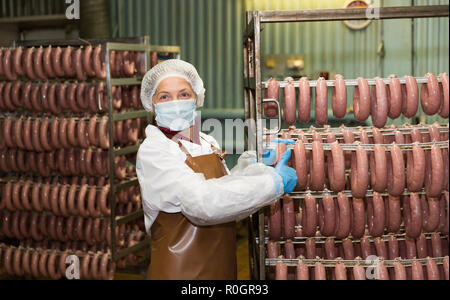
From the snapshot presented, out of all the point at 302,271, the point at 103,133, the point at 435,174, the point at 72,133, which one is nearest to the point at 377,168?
the point at 435,174

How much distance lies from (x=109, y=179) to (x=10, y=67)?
4.96 feet

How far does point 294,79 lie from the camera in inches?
128

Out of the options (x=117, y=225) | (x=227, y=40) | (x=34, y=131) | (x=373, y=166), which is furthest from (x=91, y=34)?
(x=373, y=166)

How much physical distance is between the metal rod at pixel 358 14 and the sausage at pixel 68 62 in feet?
9.22

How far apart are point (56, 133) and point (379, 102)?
332 centimetres

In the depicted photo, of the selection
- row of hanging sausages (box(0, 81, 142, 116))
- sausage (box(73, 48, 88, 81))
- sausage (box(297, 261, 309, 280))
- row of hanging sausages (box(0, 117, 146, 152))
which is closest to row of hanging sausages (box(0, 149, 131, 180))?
row of hanging sausages (box(0, 117, 146, 152))

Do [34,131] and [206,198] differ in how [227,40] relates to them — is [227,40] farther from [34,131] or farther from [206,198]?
[206,198]

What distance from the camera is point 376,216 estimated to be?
3174 millimetres

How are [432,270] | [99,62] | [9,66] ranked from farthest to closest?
[9,66] < [99,62] < [432,270]

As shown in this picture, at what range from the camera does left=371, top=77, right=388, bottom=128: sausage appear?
309cm

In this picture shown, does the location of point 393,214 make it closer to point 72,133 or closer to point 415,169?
point 415,169

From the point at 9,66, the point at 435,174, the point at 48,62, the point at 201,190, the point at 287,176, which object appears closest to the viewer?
the point at 201,190

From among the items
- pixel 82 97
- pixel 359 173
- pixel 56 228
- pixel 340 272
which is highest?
pixel 82 97

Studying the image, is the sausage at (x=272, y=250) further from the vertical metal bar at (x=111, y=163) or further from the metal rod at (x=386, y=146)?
the vertical metal bar at (x=111, y=163)
